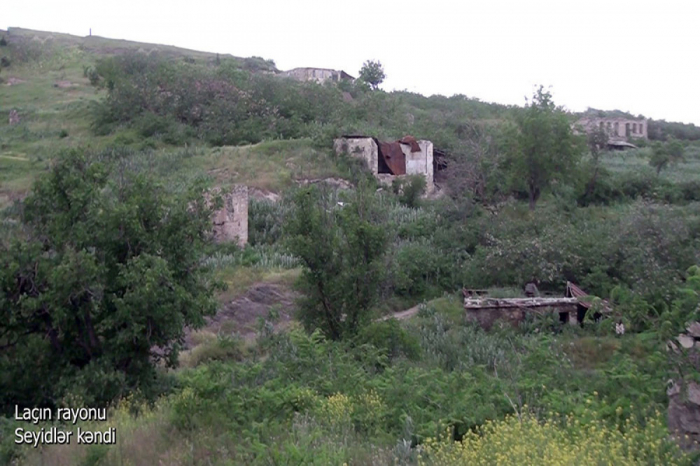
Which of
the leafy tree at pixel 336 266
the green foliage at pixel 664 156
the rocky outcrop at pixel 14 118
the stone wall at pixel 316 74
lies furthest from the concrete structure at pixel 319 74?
the leafy tree at pixel 336 266

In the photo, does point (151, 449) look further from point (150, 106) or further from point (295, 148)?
point (150, 106)

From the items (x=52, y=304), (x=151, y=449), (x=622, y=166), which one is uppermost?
(x=622, y=166)

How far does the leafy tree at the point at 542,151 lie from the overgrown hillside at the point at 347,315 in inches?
3.5

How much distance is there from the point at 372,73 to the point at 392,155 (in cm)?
3541

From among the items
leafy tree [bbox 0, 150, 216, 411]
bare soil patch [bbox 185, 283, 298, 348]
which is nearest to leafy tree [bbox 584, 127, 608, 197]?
bare soil patch [bbox 185, 283, 298, 348]

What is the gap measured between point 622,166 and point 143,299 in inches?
1621

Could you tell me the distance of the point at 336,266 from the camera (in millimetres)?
13367

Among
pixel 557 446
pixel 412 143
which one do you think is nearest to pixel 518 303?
pixel 557 446

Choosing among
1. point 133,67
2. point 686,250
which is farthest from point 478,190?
point 133,67

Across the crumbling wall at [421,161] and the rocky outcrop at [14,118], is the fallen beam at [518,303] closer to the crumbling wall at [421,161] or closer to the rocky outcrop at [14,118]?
the crumbling wall at [421,161]

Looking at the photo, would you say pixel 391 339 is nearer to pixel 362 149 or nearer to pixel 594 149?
pixel 362 149

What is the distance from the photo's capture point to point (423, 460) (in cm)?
537

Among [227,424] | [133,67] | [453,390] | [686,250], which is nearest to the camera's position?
[227,424]

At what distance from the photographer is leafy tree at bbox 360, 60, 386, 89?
68.9m
